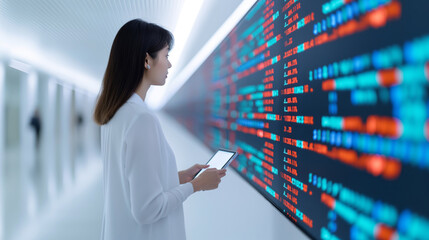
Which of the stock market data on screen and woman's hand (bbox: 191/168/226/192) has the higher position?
the stock market data on screen

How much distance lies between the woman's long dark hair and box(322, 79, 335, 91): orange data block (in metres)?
0.68

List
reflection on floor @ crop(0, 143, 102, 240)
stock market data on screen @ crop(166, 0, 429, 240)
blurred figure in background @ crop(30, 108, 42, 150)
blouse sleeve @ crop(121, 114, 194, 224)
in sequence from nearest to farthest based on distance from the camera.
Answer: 1. stock market data on screen @ crop(166, 0, 429, 240)
2. blouse sleeve @ crop(121, 114, 194, 224)
3. reflection on floor @ crop(0, 143, 102, 240)
4. blurred figure in background @ crop(30, 108, 42, 150)

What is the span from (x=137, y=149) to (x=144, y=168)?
0.07m

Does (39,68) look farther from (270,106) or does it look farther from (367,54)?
(367,54)

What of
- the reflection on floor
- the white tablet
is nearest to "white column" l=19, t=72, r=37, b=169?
the reflection on floor

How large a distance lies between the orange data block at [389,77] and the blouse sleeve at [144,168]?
2.33ft

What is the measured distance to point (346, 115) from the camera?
0.63 m

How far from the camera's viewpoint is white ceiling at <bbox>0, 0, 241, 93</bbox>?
2.73 m

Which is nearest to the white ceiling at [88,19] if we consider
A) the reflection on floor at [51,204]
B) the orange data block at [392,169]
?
the orange data block at [392,169]

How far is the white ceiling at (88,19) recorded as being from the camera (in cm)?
273

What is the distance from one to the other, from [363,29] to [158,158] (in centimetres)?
73

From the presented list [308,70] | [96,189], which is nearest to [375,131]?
[308,70]

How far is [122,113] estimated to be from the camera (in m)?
1.06

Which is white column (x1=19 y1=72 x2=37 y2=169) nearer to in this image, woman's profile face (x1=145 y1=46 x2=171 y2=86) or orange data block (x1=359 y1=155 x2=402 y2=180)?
woman's profile face (x1=145 y1=46 x2=171 y2=86)
